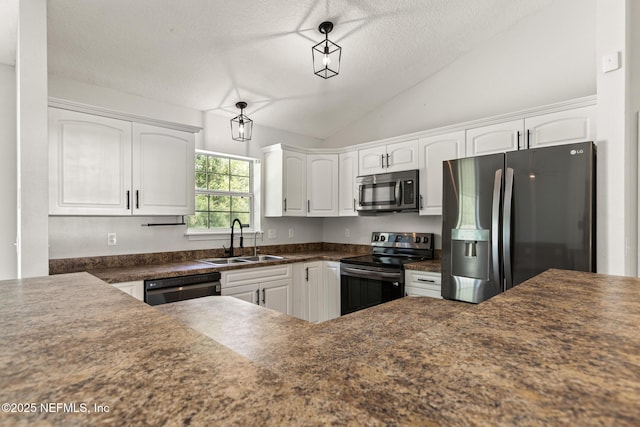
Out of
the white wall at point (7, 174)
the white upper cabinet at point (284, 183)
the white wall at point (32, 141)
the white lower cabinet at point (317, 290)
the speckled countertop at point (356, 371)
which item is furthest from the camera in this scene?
the white upper cabinet at point (284, 183)

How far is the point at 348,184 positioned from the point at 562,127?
2.11 m

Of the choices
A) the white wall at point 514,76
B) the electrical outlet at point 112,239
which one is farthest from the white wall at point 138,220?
the white wall at point 514,76

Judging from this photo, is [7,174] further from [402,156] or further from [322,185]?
[402,156]

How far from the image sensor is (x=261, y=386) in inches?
15.8

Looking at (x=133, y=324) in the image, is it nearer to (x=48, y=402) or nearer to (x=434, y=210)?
(x=48, y=402)

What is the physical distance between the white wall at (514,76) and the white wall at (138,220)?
5.79 feet

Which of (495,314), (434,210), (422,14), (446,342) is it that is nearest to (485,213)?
(434,210)

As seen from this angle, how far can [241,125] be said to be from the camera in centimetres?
336

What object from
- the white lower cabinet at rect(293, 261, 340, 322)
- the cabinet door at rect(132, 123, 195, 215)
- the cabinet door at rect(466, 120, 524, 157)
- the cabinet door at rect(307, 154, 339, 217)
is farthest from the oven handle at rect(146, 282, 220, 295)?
the cabinet door at rect(466, 120, 524, 157)

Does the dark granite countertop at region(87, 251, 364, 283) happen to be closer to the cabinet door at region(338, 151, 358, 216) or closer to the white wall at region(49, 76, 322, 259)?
the white wall at region(49, 76, 322, 259)

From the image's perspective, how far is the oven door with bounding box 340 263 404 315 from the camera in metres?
3.10

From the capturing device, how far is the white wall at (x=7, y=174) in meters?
2.58

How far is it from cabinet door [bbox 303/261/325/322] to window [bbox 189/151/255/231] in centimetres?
93

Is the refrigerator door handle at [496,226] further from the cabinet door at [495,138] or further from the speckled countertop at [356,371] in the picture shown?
the speckled countertop at [356,371]
